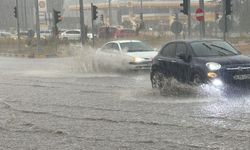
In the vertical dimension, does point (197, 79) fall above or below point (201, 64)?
below

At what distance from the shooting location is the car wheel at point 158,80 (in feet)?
51.4

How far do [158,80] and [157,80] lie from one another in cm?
5

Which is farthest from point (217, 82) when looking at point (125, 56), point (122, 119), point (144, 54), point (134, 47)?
point (134, 47)

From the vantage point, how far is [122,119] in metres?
10.9

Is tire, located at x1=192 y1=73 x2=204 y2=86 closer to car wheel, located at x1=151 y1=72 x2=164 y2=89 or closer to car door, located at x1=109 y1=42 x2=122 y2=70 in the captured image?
car wheel, located at x1=151 y1=72 x2=164 y2=89

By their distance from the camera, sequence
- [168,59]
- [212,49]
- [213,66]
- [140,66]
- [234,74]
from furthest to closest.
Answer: [140,66] → [168,59] → [212,49] → [213,66] → [234,74]

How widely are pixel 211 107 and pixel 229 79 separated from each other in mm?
1693

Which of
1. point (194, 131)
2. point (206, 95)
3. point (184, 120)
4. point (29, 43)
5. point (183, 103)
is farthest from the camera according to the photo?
point (29, 43)

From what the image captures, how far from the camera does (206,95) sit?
1366cm

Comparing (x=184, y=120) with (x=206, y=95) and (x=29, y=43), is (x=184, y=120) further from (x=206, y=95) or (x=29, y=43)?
(x=29, y=43)

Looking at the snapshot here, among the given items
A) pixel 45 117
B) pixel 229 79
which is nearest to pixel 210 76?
pixel 229 79

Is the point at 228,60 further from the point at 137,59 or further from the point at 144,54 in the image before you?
the point at 144,54

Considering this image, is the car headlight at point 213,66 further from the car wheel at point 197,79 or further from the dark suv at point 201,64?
the car wheel at point 197,79

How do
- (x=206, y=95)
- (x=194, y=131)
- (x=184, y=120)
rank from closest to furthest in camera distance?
(x=194, y=131), (x=184, y=120), (x=206, y=95)
